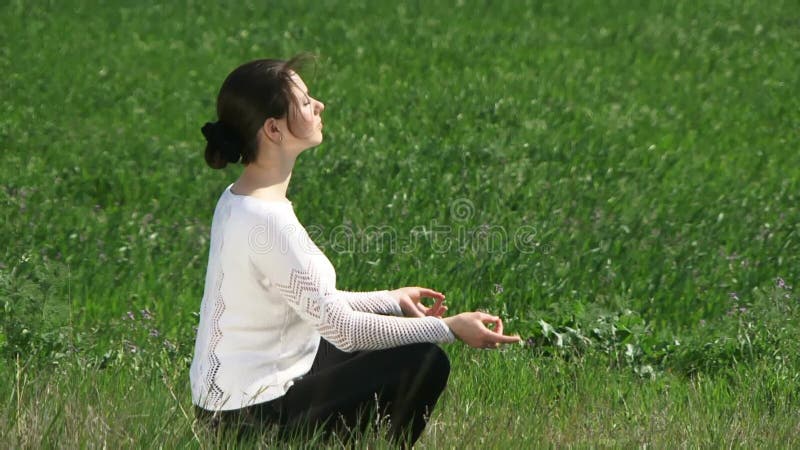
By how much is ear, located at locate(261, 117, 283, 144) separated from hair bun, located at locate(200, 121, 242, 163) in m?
0.10

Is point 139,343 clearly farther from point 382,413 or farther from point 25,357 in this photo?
point 382,413

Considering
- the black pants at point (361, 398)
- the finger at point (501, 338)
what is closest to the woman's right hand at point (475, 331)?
the finger at point (501, 338)

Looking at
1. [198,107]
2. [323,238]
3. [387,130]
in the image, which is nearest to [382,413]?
[323,238]

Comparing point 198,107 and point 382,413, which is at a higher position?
point 382,413

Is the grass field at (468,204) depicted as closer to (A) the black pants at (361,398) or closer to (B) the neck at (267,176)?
(A) the black pants at (361,398)

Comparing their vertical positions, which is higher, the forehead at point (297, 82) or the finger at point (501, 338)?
the forehead at point (297, 82)

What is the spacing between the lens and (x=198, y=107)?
1191 centimetres

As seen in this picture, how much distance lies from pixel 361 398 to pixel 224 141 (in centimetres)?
88

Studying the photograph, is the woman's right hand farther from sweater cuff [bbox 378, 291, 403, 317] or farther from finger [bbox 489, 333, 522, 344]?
sweater cuff [bbox 378, 291, 403, 317]

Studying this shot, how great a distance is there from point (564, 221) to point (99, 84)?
5998 millimetres

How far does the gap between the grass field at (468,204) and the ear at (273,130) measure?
0.93 feet

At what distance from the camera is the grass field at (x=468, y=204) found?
5074 millimetres

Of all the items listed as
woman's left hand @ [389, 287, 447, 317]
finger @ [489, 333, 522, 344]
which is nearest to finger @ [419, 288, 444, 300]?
woman's left hand @ [389, 287, 447, 317]

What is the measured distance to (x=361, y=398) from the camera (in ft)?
12.9
